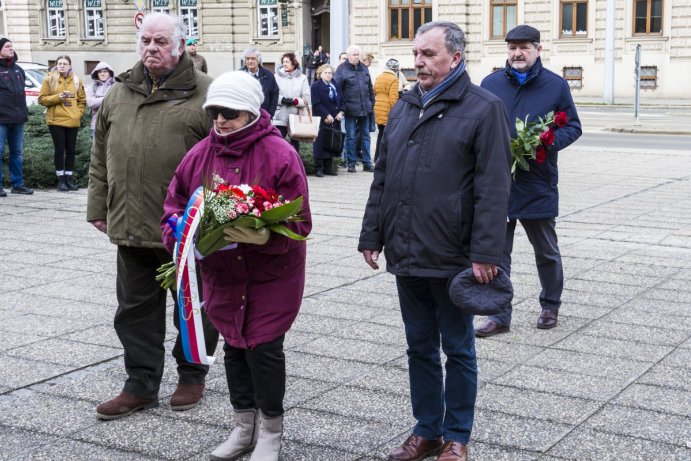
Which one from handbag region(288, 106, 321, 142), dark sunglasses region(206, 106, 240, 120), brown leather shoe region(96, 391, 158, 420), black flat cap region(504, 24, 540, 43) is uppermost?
black flat cap region(504, 24, 540, 43)

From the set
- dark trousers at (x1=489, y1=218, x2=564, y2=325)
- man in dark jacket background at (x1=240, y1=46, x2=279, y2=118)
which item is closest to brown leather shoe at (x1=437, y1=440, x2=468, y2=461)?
dark trousers at (x1=489, y1=218, x2=564, y2=325)

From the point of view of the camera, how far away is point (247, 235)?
4277mm

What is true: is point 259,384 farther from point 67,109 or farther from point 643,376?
point 67,109

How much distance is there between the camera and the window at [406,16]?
1686 inches

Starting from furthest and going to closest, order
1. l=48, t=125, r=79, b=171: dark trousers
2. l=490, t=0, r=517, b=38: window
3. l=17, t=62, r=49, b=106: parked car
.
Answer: l=490, t=0, r=517, b=38: window → l=17, t=62, r=49, b=106: parked car → l=48, t=125, r=79, b=171: dark trousers

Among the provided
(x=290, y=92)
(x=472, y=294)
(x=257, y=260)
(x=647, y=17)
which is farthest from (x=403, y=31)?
(x=472, y=294)

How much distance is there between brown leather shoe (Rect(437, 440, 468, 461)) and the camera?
4.55 meters

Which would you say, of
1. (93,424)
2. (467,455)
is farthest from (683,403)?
(93,424)

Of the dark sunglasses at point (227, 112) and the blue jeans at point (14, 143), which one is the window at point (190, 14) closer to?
the blue jeans at point (14, 143)

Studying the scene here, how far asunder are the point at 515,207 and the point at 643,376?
1.51m

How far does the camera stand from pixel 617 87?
38.6 m

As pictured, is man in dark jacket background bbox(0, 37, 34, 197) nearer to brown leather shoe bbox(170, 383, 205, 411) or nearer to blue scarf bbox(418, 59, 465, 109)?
Answer: brown leather shoe bbox(170, 383, 205, 411)

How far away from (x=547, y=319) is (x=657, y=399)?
5.28 ft

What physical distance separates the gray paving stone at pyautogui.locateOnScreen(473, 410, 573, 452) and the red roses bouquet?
193 cm
